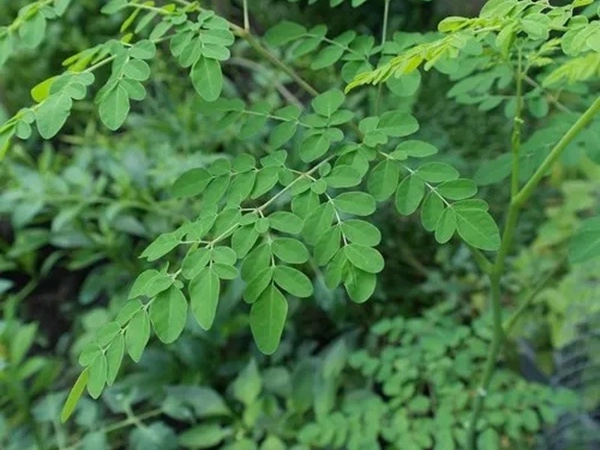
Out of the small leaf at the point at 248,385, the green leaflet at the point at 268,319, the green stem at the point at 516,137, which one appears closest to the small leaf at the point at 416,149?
the green stem at the point at 516,137

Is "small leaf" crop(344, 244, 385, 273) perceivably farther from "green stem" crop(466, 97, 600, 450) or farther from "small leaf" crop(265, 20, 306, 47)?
"small leaf" crop(265, 20, 306, 47)

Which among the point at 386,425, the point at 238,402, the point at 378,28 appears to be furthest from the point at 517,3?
the point at 378,28

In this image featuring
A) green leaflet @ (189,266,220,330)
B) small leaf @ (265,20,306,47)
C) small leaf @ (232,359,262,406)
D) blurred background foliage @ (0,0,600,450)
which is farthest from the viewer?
small leaf @ (232,359,262,406)

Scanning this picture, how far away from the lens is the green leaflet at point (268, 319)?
2.52 feet

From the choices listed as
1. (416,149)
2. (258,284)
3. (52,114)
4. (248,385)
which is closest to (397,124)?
(416,149)

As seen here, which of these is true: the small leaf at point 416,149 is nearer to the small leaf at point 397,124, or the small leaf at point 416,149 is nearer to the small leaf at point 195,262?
the small leaf at point 397,124

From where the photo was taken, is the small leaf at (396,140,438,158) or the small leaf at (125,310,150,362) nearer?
the small leaf at (125,310,150,362)

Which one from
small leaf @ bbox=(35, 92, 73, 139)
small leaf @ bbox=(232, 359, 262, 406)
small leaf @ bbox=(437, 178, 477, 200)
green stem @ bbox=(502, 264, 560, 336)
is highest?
small leaf @ bbox=(35, 92, 73, 139)

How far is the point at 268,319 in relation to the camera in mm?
771

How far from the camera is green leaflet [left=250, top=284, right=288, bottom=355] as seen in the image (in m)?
0.77

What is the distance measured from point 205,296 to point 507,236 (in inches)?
16.2

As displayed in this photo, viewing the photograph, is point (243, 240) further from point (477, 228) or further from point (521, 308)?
point (521, 308)

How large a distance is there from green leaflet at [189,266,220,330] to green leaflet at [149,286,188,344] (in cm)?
1

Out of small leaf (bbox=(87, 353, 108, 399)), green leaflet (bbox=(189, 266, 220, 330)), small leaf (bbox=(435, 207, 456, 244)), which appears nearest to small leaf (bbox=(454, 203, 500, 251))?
small leaf (bbox=(435, 207, 456, 244))
